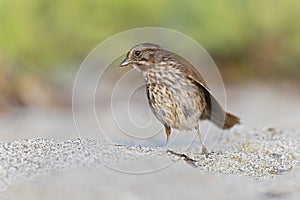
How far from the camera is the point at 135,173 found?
4.46m

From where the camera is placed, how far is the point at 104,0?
11727 millimetres

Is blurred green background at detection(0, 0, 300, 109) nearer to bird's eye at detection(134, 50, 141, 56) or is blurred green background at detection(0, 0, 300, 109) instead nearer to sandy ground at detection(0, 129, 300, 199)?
bird's eye at detection(134, 50, 141, 56)

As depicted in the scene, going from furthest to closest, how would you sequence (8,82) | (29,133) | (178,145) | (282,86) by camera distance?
(282,86) < (8,82) < (29,133) < (178,145)

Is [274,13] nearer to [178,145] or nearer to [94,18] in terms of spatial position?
[94,18]

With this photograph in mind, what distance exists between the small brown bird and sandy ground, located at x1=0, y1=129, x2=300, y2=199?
29 cm

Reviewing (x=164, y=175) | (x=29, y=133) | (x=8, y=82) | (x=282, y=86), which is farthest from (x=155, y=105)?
(x=282, y=86)

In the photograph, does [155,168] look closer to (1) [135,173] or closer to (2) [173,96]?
(1) [135,173]

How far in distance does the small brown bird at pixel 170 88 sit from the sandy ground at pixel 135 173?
291 mm

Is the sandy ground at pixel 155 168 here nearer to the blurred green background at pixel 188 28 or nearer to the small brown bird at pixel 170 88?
the small brown bird at pixel 170 88

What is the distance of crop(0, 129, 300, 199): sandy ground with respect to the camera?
4133mm

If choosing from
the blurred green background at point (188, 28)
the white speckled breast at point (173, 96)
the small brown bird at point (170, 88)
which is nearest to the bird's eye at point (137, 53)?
the small brown bird at point (170, 88)

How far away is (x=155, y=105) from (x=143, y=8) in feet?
21.6

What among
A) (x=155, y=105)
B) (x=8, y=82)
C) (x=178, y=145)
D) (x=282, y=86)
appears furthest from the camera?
(x=282, y=86)

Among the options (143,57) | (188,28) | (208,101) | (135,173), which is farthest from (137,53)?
(188,28)
